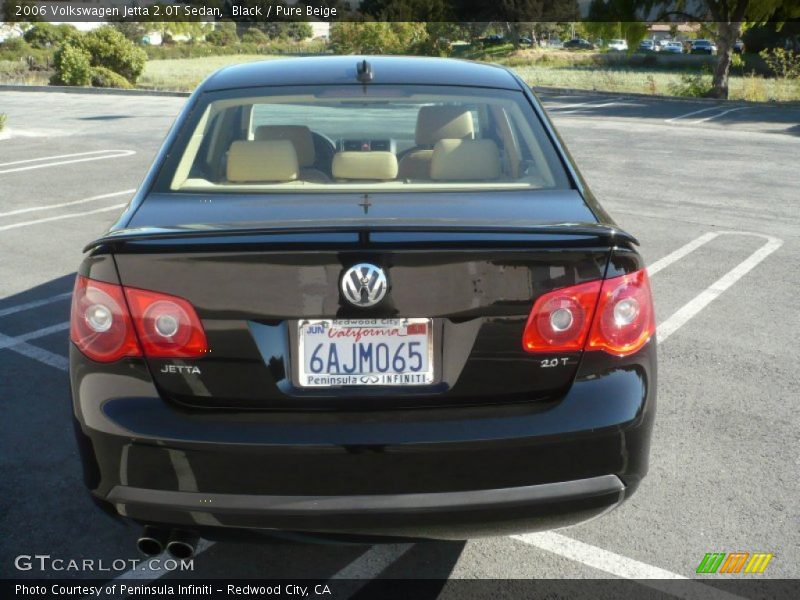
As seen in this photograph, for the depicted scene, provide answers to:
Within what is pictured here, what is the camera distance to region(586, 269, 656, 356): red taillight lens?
2527 millimetres

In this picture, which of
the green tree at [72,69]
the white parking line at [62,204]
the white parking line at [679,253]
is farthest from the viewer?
the green tree at [72,69]

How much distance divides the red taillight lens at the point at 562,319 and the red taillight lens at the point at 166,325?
36.1 inches

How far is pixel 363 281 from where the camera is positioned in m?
2.36

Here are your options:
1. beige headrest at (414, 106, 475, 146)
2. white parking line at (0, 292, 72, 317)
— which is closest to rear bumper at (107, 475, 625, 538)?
beige headrest at (414, 106, 475, 146)

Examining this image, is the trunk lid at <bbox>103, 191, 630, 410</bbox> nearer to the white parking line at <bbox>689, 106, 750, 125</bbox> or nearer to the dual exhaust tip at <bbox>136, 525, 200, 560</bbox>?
the dual exhaust tip at <bbox>136, 525, 200, 560</bbox>

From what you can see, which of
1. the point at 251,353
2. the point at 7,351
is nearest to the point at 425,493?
the point at 251,353

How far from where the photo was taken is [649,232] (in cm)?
908

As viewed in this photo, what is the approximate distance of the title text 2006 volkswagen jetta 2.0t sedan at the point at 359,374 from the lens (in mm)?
2385

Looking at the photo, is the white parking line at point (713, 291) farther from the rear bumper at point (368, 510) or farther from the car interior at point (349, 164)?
the rear bumper at point (368, 510)

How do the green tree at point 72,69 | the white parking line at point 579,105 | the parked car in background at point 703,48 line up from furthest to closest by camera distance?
1. the parked car in background at point 703,48
2. the green tree at point 72,69
3. the white parking line at point 579,105

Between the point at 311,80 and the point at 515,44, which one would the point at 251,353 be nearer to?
the point at 311,80

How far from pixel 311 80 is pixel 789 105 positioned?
1094 inches

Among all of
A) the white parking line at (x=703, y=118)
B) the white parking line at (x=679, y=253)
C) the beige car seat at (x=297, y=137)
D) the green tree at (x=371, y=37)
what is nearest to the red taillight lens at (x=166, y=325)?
the beige car seat at (x=297, y=137)

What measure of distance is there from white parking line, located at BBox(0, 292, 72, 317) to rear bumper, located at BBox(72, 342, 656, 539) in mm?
4179
